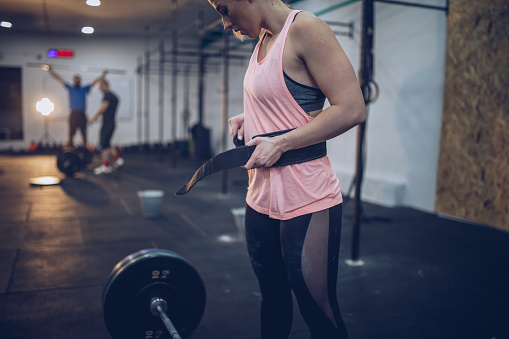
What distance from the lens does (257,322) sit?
168 cm

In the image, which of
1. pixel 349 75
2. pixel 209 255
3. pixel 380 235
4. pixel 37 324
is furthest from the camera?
pixel 380 235

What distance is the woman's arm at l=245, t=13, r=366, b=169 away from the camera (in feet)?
2.49

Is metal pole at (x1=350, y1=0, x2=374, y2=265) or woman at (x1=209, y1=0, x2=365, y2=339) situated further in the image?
metal pole at (x1=350, y1=0, x2=374, y2=265)

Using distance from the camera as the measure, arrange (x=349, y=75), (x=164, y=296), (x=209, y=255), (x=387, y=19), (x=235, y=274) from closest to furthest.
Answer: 1. (x=349, y=75)
2. (x=164, y=296)
3. (x=235, y=274)
4. (x=209, y=255)
5. (x=387, y=19)

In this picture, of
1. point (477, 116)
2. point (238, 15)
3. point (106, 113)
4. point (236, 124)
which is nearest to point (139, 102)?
point (106, 113)

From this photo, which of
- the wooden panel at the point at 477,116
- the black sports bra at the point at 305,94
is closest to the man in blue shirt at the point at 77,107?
the wooden panel at the point at 477,116

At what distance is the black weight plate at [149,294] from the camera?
1.31 m

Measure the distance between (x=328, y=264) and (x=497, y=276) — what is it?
1792 millimetres

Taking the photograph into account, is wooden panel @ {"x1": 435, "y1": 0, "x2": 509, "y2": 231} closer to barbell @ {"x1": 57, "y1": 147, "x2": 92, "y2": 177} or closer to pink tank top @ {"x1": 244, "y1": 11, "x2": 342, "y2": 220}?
pink tank top @ {"x1": 244, "y1": 11, "x2": 342, "y2": 220}

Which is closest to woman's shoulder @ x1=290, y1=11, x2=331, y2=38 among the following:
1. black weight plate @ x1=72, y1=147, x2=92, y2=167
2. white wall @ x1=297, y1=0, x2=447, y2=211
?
white wall @ x1=297, y1=0, x2=447, y2=211

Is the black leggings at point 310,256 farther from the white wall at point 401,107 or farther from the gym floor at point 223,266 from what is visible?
the white wall at point 401,107

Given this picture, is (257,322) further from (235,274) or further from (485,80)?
(485,80)

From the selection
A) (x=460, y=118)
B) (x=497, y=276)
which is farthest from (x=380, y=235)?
(x=460, y=118)

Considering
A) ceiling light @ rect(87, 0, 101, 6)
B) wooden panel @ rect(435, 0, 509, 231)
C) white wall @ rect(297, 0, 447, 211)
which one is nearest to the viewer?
wooden panel @ rect(435, 0, 509, 231)
